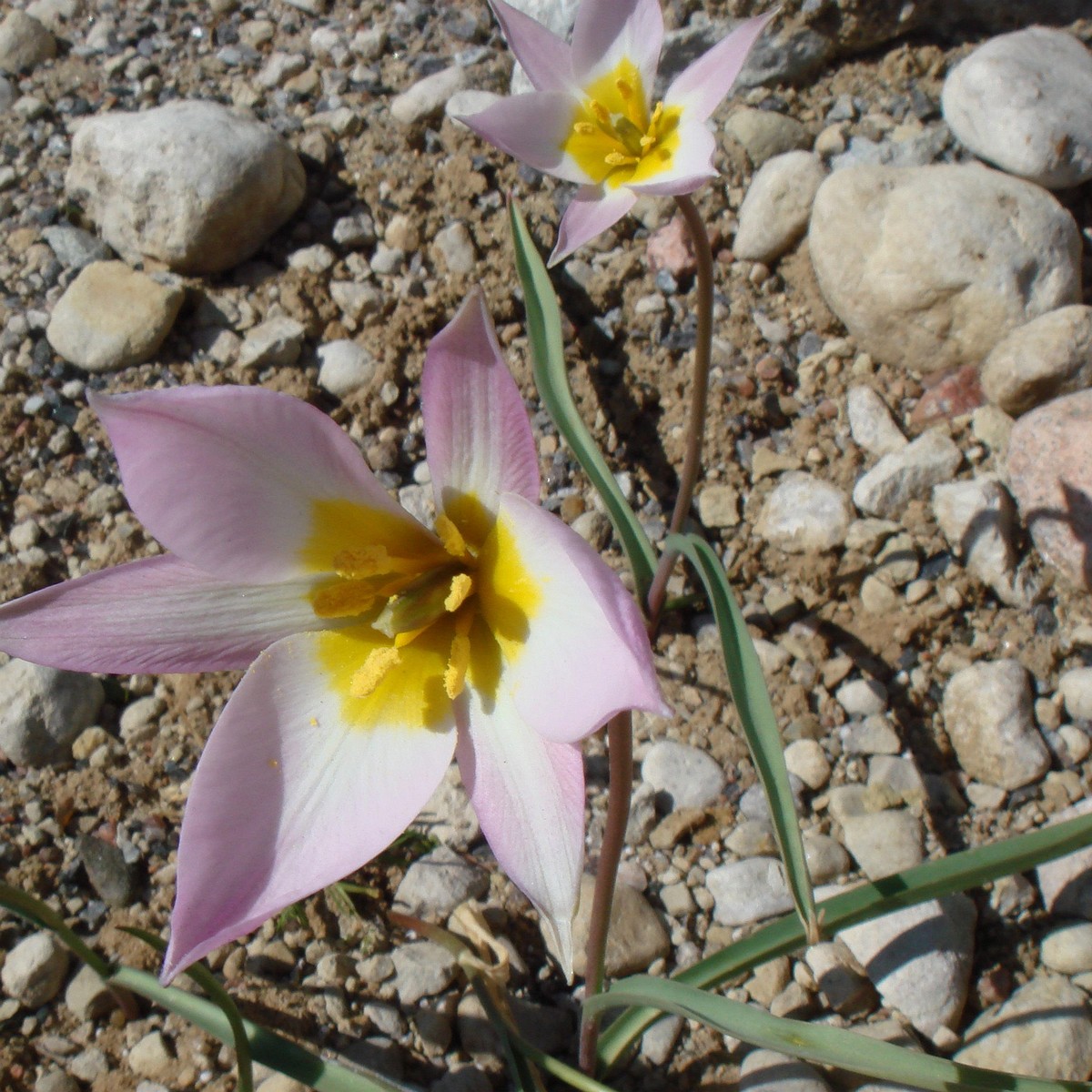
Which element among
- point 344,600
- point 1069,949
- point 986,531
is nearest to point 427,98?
point 986,531

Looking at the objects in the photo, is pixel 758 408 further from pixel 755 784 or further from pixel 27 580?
pixel 27 580

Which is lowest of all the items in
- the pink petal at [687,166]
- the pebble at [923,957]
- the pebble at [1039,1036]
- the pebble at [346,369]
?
the pebble at [1039,1036]

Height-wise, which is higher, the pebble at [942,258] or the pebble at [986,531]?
the pebble at [942,258]

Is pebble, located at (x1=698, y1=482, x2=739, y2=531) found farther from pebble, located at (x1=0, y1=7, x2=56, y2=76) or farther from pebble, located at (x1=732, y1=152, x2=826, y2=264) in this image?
pebble, located at (x1=0, y1=7, x2=56, y2=76)

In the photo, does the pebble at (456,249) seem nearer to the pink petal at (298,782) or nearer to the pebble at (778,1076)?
the pink petal at (298,782)

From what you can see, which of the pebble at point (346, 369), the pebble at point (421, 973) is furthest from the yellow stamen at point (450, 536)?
the pebble at point (346, 369)

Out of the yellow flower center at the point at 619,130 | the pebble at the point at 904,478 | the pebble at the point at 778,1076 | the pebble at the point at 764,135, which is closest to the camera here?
the pebble at the point at 778,1076
